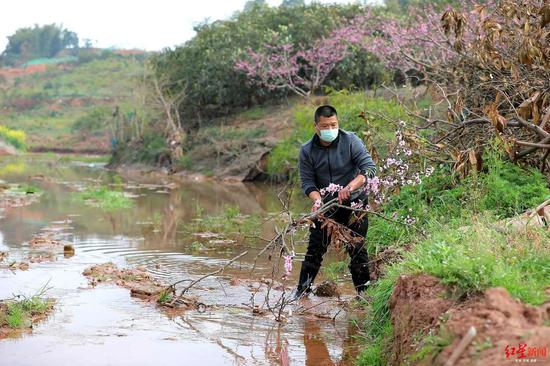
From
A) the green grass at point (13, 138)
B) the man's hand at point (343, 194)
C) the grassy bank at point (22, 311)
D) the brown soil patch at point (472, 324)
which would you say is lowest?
the green grass at point (13, 138)

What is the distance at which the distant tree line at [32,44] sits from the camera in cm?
11328

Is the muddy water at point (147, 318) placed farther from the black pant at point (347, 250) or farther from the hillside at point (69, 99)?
the hillside at point (69, 99)

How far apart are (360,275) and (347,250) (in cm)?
30

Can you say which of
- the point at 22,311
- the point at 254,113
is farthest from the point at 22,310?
the point at 254,113

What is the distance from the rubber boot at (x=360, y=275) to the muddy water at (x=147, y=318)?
1.20 ft

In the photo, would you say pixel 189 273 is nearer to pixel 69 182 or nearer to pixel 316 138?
pixel 316 138

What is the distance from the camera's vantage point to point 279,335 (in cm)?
645

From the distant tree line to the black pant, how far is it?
365 ft

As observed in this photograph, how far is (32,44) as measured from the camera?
11506 centimetres

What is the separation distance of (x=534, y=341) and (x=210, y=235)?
972 cm

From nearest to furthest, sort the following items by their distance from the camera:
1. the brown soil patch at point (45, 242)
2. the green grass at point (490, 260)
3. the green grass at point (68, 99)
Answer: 1. the green grass at point (490, 260)
2. the brown soil patch at point (45, 242)
3. the green grass at point (68, 99)

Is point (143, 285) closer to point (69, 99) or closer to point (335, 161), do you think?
point (335, 161)

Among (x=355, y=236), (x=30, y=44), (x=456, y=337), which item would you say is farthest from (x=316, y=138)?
(x=30, y=44)

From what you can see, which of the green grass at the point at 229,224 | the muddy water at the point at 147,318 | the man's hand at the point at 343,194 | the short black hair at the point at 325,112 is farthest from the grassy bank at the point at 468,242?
the green grass at the point at 229,224
